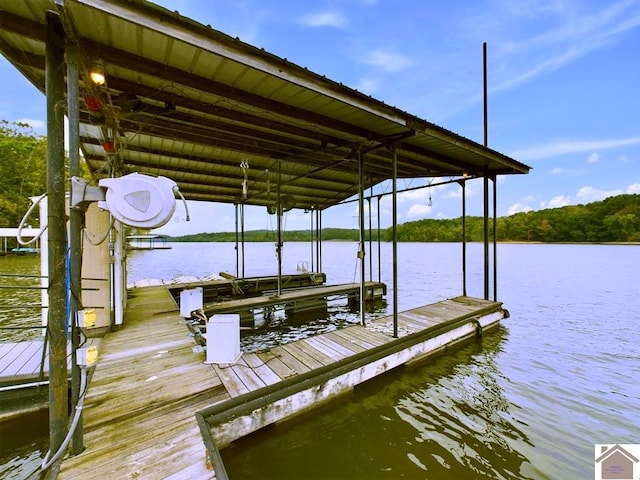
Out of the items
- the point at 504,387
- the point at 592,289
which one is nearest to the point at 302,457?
the point at 504,387

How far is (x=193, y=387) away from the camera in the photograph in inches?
122

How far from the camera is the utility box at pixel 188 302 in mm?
5926

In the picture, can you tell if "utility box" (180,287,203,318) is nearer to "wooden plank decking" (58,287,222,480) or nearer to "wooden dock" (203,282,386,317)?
"wooden dock" (203,282,386,317)

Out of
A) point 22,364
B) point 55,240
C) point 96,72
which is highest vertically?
point 96,72

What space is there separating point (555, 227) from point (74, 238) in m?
67.9

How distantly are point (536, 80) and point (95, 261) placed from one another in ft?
117

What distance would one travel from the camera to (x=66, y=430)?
81.2 inches

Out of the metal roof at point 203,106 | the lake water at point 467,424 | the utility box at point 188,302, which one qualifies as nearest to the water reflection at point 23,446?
the lake water at point 467,424

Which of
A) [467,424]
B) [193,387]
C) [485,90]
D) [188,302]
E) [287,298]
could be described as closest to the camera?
[193,387]

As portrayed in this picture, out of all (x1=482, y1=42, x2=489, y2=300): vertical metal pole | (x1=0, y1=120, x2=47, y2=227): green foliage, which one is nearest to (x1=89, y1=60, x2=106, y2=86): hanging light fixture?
(x1=482, y1=42, x2=489, y2=300): vertical metal pole

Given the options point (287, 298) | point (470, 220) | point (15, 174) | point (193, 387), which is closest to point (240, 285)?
point (287, 298)

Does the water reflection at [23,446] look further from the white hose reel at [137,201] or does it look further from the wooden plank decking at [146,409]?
the white hose reel at [137,201]

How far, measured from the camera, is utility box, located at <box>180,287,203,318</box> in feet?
19.4

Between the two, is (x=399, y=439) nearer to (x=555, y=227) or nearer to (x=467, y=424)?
(x=467, y=424)
